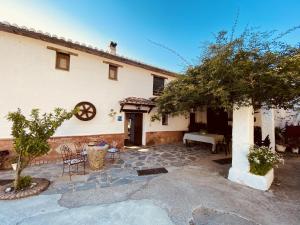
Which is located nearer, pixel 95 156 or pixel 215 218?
pixel 215 218

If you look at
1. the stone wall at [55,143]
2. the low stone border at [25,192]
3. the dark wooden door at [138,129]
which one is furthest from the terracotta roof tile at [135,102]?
the low stone border at [25,192]

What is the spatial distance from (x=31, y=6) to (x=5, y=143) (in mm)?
5368

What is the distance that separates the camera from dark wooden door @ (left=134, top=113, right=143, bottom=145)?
11828 millimetres

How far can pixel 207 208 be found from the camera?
4.15 m

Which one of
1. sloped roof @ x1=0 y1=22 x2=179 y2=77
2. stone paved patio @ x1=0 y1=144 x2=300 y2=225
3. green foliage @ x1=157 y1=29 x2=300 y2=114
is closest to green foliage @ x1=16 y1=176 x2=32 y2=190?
stone paved patio @ x1=0 y1=144 x2=300 y2=225

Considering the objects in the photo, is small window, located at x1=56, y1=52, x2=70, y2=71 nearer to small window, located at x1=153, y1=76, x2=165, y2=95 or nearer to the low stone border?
the low stone border

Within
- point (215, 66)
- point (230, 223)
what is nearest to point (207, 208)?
point (230, 223)

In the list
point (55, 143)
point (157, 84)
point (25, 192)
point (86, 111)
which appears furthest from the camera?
point (157, 84)

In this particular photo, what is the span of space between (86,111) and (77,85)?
1.36m

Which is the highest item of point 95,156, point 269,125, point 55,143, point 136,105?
point 136,105

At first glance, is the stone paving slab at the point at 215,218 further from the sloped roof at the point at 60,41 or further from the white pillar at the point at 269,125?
the sloped roof at the point at 60,41

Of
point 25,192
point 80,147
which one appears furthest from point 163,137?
point 25,192

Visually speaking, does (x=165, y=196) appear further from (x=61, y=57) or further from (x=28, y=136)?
(x=61, y=57)

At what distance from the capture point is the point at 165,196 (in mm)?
4699
